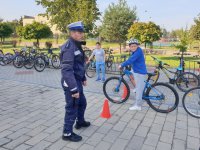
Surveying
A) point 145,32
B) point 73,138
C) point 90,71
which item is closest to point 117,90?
point 73,138

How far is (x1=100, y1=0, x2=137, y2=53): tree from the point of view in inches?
954

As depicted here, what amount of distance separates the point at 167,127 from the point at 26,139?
283 centimetres

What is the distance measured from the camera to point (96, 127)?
15.3 feet

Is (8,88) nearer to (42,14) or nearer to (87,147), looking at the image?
(87,147)

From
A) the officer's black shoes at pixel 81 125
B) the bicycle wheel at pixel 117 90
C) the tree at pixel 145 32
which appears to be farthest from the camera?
the tree at pixel 145 32

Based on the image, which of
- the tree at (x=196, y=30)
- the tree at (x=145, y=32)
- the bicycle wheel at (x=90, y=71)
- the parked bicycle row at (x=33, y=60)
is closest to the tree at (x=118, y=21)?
the tree at (x=145, y=32)

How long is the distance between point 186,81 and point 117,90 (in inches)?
116

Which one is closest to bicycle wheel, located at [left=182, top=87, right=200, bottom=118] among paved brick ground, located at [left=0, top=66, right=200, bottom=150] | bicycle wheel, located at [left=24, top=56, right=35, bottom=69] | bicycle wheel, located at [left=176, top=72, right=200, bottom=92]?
paved brick ground, located at [left=0, top=66, right=200, bottom=150]

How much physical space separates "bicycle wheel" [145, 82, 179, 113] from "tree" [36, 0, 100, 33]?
14.2m

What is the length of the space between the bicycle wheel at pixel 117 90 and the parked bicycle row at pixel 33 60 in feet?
20.8

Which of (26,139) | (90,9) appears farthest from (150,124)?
(90,9)

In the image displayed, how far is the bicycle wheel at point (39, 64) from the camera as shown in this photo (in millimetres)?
12181

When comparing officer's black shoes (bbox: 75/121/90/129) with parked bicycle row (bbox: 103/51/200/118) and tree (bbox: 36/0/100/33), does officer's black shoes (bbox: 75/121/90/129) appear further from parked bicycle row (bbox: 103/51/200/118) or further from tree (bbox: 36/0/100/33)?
tree (bbox: 36/0/100/33)

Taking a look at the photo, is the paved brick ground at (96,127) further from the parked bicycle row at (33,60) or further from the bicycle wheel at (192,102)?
the parked bicycle row at (33,60)
